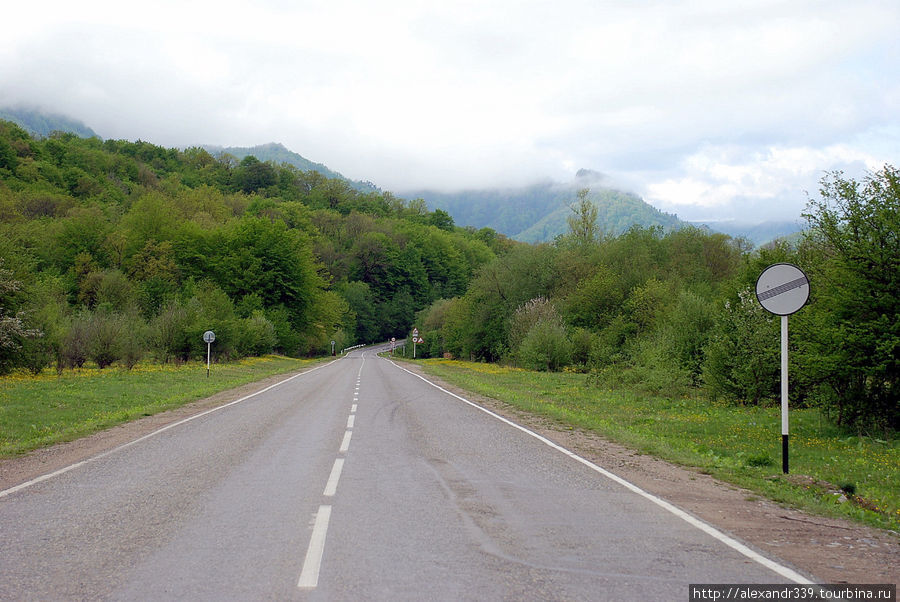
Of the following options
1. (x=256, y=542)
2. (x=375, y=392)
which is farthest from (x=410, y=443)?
(x=375, y=392)

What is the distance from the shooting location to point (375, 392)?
78.8 ft

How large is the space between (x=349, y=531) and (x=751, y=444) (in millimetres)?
9474

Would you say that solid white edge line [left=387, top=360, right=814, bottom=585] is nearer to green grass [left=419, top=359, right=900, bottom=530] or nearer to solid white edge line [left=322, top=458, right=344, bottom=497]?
green grass [left=419, top=359, right=900, bottom=530]

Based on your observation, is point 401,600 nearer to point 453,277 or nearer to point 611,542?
point 611,542

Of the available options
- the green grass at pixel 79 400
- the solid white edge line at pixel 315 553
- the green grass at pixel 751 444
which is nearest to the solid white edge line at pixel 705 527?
the green grass at pixel 751 444

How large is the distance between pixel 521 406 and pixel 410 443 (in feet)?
27.3

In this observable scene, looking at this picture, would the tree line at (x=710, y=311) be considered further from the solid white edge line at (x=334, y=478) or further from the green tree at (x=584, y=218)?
the solid white edge line at (x=334, y=478)

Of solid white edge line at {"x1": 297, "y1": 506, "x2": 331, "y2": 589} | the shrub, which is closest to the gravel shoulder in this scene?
solid white edge line at {"x1": 297, "y1": 506, "x2": 331, "y2": 589}

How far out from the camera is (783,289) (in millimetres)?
9320

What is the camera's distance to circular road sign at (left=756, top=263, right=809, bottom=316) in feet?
30.2

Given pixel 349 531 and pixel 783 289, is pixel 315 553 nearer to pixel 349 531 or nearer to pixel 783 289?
pixel 349 531

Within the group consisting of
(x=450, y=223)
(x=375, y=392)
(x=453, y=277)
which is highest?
(x=450, y=223)

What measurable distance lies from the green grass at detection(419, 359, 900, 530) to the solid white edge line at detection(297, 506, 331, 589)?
17.9 feet

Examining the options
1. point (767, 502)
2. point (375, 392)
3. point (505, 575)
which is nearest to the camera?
point (505, 575)
